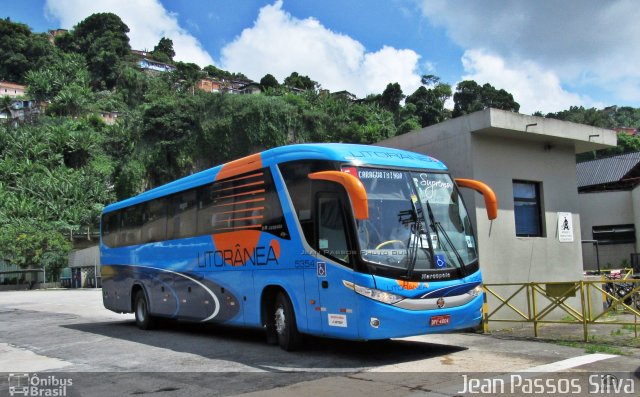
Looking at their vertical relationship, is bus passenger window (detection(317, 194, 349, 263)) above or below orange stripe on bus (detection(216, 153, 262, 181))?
below

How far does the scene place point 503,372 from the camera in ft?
25.1

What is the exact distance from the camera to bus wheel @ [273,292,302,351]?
378 inches

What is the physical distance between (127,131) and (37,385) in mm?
69916

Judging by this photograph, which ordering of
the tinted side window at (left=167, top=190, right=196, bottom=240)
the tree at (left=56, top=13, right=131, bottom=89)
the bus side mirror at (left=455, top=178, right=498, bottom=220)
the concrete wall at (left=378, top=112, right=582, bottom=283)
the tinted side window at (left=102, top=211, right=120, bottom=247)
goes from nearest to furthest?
the bus side mirror at (left=455, top=178, right=498, bottom=220)
the tinted side window at (left=167, top=190, right=196, bottom=240)
the concrete wall at (left=378, top=112, right=582, bottom=283)
the tinted side window at (left=102, top=211, right=120, bottom=247)
the tree at (left=56, top=13, right=131, bottom=89)

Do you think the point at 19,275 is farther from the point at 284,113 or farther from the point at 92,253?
the point at 284,113

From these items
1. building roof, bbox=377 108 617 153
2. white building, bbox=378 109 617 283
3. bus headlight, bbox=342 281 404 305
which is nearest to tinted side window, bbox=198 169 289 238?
bus headlight, bbox=342 281 404 305

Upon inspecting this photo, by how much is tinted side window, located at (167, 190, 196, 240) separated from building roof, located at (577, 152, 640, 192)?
3005cm

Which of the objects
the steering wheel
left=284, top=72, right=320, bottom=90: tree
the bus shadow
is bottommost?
the bus shadow

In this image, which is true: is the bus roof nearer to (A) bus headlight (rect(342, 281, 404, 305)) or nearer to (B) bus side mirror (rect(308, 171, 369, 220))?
(B) bus side mirror (rect(308, 171, 369, 220))

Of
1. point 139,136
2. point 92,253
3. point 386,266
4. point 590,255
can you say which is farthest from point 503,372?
point 139,136

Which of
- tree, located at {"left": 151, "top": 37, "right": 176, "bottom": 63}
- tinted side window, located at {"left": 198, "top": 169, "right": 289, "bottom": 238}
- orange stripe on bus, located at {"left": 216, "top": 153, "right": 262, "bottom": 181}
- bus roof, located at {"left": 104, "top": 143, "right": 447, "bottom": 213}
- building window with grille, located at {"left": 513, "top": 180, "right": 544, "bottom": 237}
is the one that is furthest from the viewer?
tree, located at {"left": 151, "top": 37, "right": 176, "bottom": 63}

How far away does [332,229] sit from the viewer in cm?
878

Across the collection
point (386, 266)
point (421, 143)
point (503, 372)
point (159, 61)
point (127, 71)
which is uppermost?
point (159, 61)

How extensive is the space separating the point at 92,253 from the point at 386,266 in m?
43.4
